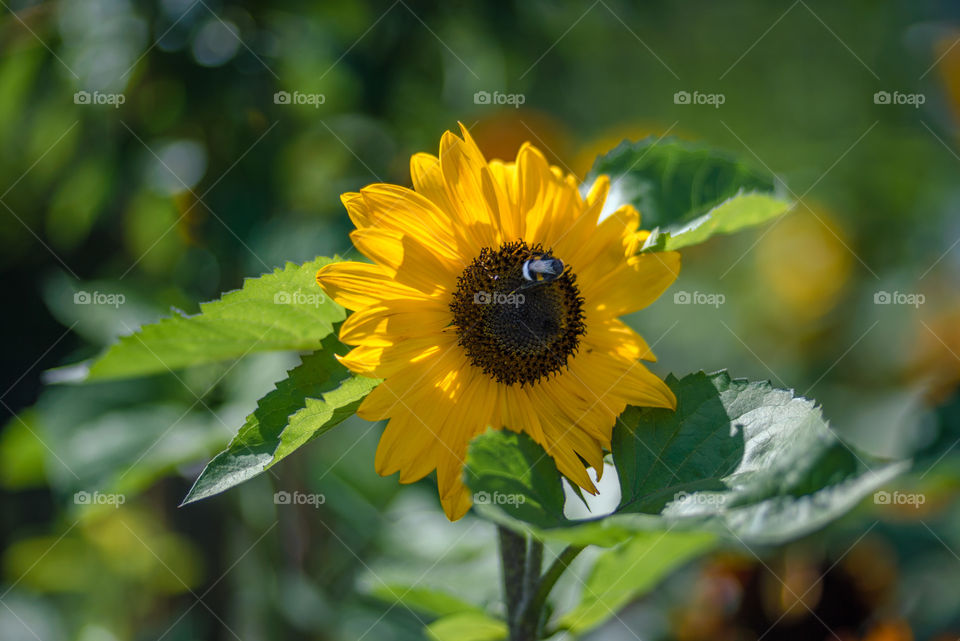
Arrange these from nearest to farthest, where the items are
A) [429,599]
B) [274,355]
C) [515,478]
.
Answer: [515,478], [429,599], [274,355]

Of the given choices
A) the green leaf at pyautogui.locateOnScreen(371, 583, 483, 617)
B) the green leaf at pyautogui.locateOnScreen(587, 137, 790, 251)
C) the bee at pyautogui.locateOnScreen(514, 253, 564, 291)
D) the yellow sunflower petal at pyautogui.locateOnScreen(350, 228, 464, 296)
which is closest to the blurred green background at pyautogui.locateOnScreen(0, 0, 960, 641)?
the green leaf at pyautogui.locateOnScreen(371, 583, 483, 617)

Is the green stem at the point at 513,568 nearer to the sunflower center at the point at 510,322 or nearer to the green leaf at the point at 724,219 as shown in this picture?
the sunflower center at the point at 510,322

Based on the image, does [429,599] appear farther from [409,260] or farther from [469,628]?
[409,260]

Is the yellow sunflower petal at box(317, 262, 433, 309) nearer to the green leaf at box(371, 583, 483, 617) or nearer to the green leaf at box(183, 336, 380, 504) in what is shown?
the green leaf at box(183, 336, 380, 504)

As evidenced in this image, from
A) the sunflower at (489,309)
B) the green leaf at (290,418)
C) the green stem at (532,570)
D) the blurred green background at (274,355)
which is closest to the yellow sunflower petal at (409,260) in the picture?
the sunflower at (489,309)

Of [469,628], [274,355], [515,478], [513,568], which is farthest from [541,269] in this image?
[274,355]

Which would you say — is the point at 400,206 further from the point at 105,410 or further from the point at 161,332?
the point at 105,410
